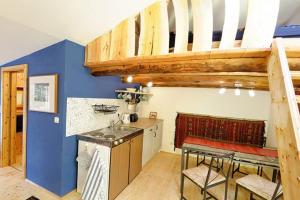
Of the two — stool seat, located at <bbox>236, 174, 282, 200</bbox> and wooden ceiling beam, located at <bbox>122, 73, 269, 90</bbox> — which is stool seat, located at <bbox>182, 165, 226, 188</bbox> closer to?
stool seat, located at <bbox>236, 174, 282, 200</bbox>

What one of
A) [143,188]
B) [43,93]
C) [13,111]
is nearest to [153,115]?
[143,188]

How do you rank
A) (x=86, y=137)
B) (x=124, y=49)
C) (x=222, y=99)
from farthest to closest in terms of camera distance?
(x=222, y=99) → (x=86, y=137) → (x=124, y=49)

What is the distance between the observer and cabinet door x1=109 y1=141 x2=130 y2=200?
217 centimetres

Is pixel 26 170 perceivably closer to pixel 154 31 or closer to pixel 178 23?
pixel 154 31

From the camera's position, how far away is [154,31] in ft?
5.74

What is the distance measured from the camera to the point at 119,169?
232 centimetres

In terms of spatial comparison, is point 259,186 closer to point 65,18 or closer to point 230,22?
point 230,22

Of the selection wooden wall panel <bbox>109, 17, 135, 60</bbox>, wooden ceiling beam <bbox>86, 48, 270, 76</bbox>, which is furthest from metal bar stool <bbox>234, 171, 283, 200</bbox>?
wooden wall panel <bbox>109, 17, 135, 60</bbox>

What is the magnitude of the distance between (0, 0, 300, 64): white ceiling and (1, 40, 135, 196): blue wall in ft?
0.69

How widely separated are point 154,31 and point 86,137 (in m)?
1.66

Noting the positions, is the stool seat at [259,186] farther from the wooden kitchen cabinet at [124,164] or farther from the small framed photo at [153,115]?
the small framed photo at [153,115]

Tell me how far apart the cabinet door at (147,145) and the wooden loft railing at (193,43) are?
1.54 meters

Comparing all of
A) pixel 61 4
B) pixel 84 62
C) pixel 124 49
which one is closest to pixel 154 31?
pixel 124 49

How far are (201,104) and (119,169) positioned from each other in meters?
2.63
